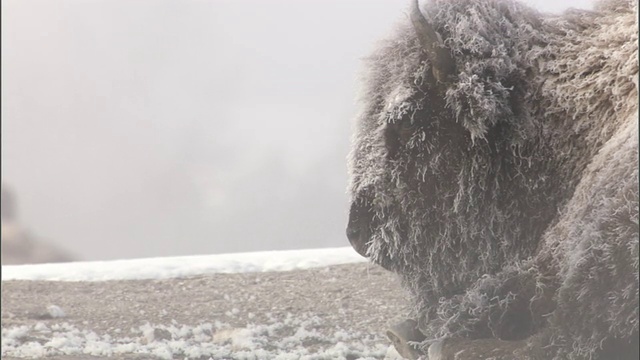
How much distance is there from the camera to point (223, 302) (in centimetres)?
140

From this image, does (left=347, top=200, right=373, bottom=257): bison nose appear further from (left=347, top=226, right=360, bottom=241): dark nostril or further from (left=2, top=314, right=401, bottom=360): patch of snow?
(left=2, top=314, right=401, bottom=360): patch of snow

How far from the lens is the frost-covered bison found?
32.2 inches

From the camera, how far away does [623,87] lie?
81cm

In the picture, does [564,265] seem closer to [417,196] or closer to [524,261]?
[524,261]

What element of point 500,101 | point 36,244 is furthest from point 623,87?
point 36,244

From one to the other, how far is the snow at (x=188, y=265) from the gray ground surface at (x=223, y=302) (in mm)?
19

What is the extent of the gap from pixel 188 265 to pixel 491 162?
0.68 meters

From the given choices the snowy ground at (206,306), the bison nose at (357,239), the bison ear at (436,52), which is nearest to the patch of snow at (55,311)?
the snowy ground at (206,306)

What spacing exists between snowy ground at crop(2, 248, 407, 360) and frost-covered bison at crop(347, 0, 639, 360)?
0.20m

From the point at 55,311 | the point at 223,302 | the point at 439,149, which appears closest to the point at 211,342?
the point at 223,302

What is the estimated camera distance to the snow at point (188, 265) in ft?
4.45

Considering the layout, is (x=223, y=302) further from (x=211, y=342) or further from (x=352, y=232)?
(x=352, y=232)

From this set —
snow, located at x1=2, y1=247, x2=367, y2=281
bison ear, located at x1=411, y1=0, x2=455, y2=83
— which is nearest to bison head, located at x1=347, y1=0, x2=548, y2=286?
bison ear, located at x1=411, y1=0, x2=455, y2=83

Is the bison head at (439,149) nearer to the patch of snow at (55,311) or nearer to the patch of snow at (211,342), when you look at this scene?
the patch of snow at (211,342)
